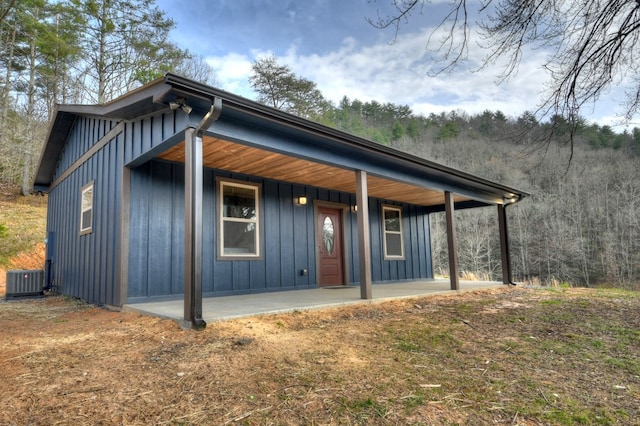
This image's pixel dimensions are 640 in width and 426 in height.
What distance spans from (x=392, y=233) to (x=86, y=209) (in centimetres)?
700

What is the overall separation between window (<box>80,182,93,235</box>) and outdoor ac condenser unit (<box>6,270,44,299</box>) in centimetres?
224

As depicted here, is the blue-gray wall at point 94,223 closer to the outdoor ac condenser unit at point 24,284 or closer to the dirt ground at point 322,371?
the outdoor ac condenser unit at point 24,284

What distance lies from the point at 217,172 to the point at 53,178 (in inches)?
227

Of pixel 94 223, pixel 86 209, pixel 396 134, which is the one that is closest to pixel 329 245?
pixel 94 223

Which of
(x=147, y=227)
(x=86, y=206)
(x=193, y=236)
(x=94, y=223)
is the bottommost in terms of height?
(x=193, y=236)

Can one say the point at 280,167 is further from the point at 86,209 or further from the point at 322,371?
the point at 322,371

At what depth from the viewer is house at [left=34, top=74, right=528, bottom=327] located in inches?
164

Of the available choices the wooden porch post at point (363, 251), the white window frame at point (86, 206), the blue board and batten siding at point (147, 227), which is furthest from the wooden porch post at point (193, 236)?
the white window frame at point (86, 206)

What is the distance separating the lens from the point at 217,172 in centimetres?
640

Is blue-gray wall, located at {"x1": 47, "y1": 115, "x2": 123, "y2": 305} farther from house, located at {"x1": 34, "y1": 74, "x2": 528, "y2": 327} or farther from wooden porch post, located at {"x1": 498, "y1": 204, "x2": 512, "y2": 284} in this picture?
wooden porch post, located at {"x1": 498, "y1": 204, "x2": 512, "y2": 284}

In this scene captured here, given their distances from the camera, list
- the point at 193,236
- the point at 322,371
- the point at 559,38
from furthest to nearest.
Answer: the point at 559,38 → the point at 193,236 → the point at 322,371

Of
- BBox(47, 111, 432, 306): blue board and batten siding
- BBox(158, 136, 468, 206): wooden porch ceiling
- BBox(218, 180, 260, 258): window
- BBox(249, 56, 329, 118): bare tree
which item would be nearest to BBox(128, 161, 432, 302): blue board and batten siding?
BBox(47, 111, 432, 306): blue board and batten siding

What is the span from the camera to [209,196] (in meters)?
6.27

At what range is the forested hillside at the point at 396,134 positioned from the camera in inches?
623
